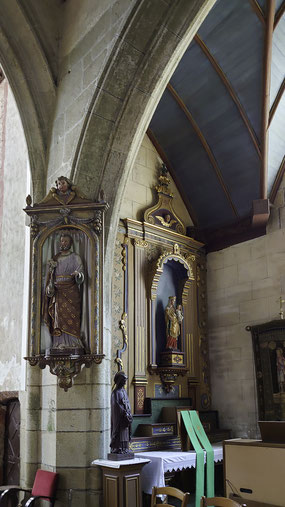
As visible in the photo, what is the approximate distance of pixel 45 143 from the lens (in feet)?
22.8

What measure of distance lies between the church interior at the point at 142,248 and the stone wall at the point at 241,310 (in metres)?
0.03

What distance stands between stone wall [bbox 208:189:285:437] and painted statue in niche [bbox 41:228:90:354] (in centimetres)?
407

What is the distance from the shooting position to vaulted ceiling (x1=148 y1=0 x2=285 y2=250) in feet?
25.3

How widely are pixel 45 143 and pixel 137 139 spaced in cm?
122

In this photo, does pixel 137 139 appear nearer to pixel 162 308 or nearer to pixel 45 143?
pixel 45 143

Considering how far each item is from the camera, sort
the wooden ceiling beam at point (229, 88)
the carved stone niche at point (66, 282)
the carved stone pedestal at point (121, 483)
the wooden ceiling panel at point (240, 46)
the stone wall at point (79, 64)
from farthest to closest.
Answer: the wooden ceiling beam at point (229, 88), the wooden ceiling panel at point (240, 46), the stone wall at point (79, 64), the carved stone niche at point (66, 282), the carved stone pedestal at point (121, 483)

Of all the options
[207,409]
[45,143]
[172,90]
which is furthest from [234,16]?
[207,409]

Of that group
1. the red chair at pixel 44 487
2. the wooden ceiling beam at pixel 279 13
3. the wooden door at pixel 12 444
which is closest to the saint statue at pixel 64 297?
the red chair at pixel 44 487

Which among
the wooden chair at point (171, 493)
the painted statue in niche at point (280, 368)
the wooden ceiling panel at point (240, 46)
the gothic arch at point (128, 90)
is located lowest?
the wooden chair at point (171, 493)

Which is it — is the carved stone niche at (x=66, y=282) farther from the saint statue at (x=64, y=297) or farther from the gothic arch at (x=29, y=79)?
the gothic arch at (x=29, y=79)

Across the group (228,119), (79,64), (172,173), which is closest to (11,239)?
(172,173)

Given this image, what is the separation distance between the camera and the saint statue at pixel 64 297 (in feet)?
18.8

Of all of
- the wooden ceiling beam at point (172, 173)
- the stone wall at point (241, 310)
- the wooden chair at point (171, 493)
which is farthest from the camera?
the wooden ceiling beam at point (172, 173)

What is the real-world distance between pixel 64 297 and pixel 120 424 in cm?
150
